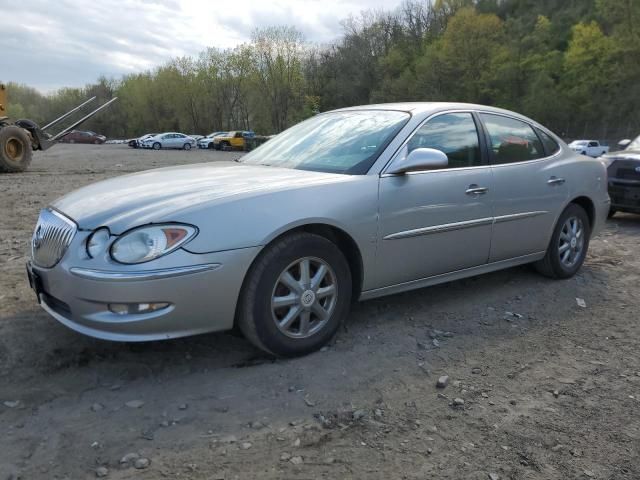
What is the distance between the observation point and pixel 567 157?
4891 millimetres

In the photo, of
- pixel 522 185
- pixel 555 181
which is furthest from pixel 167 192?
pixel 555 181

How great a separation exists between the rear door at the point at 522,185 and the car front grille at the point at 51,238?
9.51 ft

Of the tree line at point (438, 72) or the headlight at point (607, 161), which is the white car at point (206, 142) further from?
the headlight at point (607, 161)

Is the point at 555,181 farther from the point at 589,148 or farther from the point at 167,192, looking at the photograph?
the point at 589,148

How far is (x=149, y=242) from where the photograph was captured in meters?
2.75

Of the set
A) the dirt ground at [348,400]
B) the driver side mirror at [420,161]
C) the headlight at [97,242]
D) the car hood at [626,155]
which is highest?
the car hood at [626,155]

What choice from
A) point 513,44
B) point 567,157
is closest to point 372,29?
point 513,44

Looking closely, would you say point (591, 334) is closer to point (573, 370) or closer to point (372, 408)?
point (573, 370)

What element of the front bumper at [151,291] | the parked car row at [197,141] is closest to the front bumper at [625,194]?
the front bumper at [151,291]

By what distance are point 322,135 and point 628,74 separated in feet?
182

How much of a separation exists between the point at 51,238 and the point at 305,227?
1.43 meters

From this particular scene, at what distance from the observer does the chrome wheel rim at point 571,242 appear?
485cm

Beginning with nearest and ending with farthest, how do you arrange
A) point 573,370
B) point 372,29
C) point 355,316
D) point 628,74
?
point 573,370 < point 355,316 < point 628,74 < point 372,29

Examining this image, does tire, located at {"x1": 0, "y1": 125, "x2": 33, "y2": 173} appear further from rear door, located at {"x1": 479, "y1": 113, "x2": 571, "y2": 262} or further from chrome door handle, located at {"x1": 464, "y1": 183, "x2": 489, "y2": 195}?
chrome door handle, located at {"x1": 464, "y1": 183, "x2": 489, "y2": 195}
